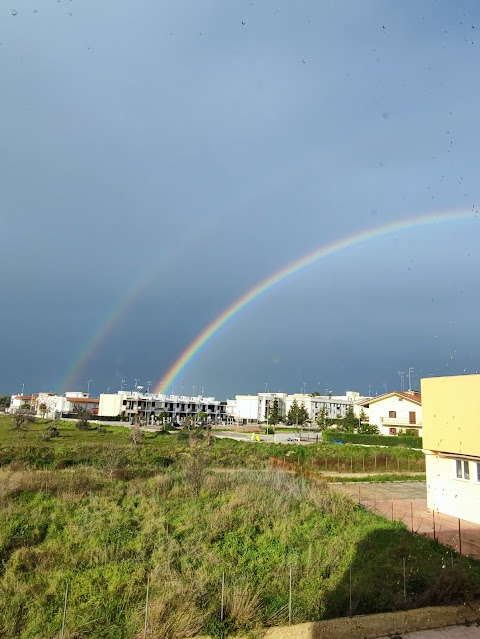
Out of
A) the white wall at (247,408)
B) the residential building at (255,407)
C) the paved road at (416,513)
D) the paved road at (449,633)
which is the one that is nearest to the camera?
the paved road at (449,633)

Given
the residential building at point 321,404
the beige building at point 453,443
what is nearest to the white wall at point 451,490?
the beige building at point 453,443

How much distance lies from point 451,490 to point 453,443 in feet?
5.98

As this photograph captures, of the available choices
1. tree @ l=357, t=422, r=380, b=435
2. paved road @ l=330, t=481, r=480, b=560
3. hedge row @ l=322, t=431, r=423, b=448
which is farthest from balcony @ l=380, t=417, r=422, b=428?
paved road @ l=330, t=481, r=480, b=560

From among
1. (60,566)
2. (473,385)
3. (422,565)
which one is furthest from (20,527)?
(473,385)

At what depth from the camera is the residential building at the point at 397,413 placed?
5066 cm

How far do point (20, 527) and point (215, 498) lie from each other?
5639 mm

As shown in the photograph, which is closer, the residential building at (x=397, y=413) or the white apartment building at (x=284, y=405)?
the residential building at (x=397, y=413)

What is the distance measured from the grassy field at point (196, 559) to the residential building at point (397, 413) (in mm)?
38327

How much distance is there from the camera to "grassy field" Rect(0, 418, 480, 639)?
22.7 feet

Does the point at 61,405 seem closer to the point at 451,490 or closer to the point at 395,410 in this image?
the point at 395,410

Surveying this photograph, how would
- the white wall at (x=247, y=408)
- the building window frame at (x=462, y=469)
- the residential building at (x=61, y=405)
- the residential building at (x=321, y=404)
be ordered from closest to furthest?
the building window frame at (x=462, y=469)
the residential building at (x=61, y=405)
the residential building at (x=321, y=404)
the white wall at (x=247, y=408)

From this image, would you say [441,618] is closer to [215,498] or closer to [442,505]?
[215,498]

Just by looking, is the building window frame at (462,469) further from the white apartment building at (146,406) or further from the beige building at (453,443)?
the white apartment building at (146,406)

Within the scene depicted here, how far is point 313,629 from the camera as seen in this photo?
21.8ft
